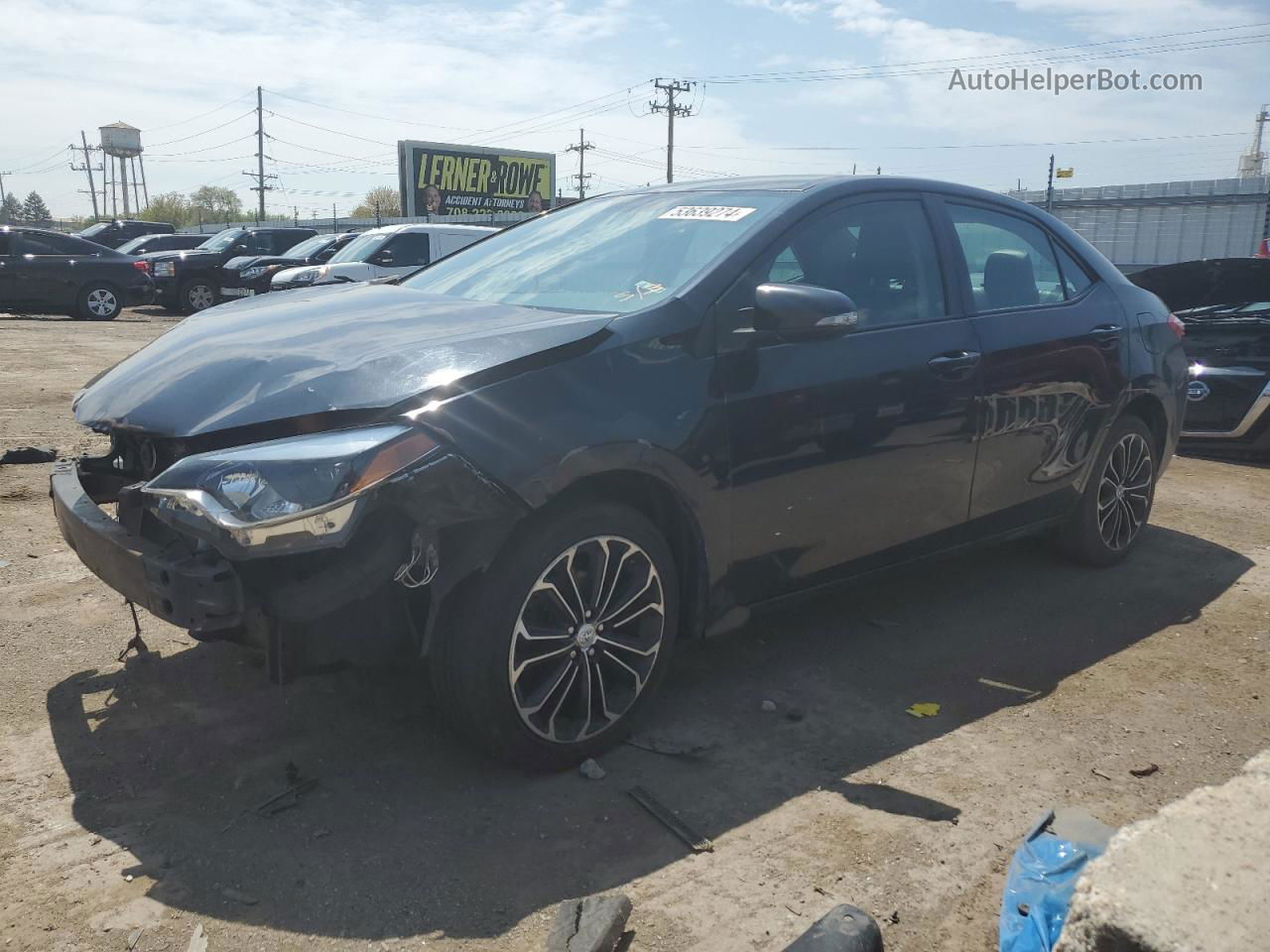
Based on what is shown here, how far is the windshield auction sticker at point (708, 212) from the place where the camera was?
368cm

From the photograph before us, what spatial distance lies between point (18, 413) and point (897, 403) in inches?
280

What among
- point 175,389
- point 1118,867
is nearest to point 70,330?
point 175,389

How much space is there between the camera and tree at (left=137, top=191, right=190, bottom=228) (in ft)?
313

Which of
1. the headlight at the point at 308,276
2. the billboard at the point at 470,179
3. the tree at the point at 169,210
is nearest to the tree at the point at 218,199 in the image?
the tree at the point at 169,210

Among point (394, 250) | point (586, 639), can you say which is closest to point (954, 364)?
point (586, 639)

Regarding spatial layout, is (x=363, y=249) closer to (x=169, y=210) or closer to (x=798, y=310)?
(x=798, y=310)

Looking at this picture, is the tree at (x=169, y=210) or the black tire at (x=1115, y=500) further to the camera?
the tree at (x=169, y=210)

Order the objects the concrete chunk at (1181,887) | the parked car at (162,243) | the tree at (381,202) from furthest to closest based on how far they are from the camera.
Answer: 1. the tree at (381,202)
2. the parked car at (162,243)
3. the concrete chunk at (1181,887)

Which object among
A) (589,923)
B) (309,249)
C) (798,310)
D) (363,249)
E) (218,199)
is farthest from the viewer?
(218,199)

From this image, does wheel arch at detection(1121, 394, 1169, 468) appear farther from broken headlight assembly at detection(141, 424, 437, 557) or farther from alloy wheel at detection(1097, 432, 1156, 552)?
broken headlight assembly at detection(141, 424, 437, 557)

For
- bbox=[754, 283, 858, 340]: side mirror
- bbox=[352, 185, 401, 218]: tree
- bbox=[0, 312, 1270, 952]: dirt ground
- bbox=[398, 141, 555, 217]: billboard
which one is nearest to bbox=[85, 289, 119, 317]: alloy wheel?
bbox=[0, 312, 1270, 952]: dirt ground

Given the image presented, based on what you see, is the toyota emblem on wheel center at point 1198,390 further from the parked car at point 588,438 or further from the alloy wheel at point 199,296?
the alloy wheel at point 199,296

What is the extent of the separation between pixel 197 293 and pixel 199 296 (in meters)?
0.07

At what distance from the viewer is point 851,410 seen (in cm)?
360
